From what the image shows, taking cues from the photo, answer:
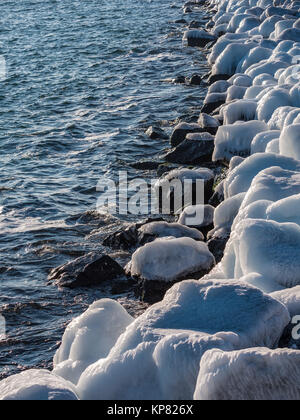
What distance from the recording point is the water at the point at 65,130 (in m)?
7.25

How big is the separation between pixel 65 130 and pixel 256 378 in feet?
32.7

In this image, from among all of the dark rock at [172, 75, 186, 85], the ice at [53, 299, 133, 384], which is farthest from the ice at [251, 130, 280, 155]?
the dark rock at [172, 75, 186, 85]

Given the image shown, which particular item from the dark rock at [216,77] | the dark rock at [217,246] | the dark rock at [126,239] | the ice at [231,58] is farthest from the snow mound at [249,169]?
the ice at [231,58]

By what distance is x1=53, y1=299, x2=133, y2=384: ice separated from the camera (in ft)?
17.0

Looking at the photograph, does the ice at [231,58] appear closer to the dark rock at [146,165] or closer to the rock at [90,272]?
the dark rock at [146,165]

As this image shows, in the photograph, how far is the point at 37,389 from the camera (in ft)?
13.7

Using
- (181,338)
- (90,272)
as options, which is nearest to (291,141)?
(90,272)

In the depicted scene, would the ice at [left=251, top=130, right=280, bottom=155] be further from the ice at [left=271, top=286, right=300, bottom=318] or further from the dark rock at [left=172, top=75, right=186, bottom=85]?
the dark rock at [left=172, top=75, right=186, bottom=85]

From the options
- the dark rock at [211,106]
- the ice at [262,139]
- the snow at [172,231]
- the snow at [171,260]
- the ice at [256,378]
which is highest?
the ice at [256,378]

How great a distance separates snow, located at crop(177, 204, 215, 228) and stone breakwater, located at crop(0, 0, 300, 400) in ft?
0.08

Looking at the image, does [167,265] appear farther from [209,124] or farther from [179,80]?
[179,80]

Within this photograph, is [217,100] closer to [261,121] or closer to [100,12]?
[261,121]

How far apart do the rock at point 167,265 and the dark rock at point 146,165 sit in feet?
13.0

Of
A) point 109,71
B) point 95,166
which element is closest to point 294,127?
point 95,166
